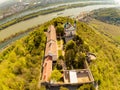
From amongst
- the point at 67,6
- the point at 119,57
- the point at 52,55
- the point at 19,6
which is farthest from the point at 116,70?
the point at 19,6

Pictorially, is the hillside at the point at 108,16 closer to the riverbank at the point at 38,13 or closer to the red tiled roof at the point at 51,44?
the riverbank at the point at 38,13

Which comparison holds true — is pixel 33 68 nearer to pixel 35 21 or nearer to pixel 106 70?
pixel 106 70

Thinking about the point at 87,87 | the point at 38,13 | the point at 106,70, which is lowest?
the point at 38,13

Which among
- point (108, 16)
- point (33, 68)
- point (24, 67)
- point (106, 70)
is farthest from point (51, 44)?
point (108, 16)

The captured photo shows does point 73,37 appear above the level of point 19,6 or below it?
above

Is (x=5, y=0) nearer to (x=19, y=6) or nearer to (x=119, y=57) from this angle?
(x=19, y=6)

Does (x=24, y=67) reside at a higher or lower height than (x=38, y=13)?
higher

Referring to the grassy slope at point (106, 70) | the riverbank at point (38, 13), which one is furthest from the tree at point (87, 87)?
the riverbank at point (38, 13)

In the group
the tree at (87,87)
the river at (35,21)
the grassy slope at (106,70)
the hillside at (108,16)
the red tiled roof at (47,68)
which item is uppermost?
the red tiled roof at (47,68)
